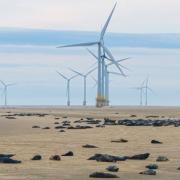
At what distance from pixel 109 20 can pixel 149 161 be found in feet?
308

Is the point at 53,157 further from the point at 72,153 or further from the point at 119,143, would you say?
the point at 119,143

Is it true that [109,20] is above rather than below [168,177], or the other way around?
above

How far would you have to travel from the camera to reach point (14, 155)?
1828 cm

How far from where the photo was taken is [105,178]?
42.1 feet

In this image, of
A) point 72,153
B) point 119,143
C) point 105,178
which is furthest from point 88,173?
point 119,143

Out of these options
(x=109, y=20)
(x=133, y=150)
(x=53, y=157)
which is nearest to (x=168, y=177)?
(x=53, y=157)

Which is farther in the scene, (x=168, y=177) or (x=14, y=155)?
(x=14, y=155)

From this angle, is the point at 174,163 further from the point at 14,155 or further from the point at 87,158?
the point at 14,155

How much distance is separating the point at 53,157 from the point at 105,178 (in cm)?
431

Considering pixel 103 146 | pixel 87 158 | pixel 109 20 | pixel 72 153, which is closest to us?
pixel 87 158

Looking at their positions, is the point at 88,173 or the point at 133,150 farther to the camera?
the point at 133,150

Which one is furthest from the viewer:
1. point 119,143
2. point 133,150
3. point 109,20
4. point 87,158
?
point 109,20

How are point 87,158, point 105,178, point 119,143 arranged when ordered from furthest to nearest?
point 119,143 → point 87,158 → point 105,178

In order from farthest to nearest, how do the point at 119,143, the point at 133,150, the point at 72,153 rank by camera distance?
the point at 119,143
the point at 133,150
the point at 72,153
